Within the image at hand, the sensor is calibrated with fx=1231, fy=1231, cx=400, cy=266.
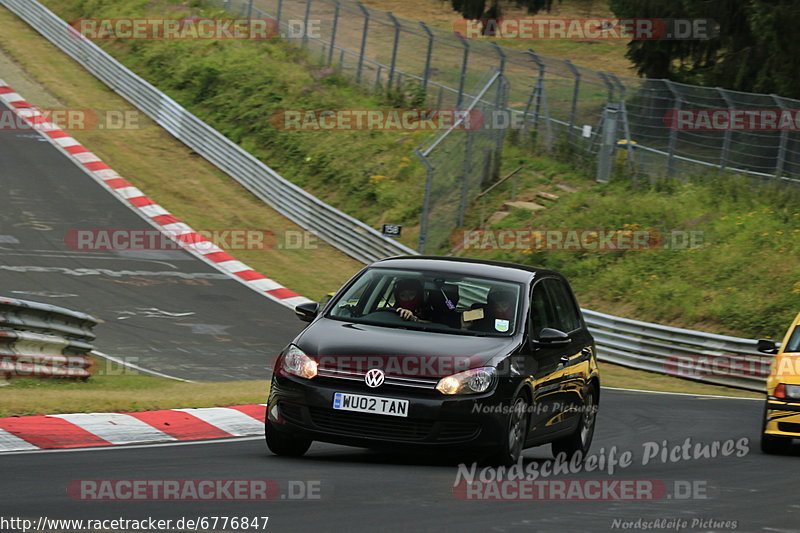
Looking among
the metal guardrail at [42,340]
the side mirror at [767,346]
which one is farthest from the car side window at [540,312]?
the metal guardrail at [42,340]

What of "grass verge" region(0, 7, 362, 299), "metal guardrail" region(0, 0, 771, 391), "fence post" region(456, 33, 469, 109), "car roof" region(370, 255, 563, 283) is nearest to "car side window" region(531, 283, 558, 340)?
Result: "car roof" region(370, 255, 563, 283)

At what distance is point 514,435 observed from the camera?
8492 mm

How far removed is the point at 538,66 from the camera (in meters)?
30.5

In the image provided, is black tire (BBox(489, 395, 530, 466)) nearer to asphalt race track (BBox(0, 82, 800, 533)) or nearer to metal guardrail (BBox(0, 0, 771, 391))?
asphalt race track (BBox(0, 82, 800, 533))

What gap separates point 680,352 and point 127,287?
33.2ft

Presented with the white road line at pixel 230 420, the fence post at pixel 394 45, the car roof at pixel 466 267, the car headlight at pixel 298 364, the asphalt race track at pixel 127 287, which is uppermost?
the fence post at pixel 394 45

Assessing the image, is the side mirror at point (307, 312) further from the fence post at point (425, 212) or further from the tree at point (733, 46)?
the tree at point (733, 46)

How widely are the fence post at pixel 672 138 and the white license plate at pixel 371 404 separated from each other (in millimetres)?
20532

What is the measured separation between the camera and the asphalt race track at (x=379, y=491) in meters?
6.29

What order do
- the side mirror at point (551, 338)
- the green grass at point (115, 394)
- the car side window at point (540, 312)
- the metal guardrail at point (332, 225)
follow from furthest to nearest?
the metal guardrail at point (332, 225) < the green grass at point (115, 394) < the car side window at point (540, 312) < the side mirror at point (551, 338)

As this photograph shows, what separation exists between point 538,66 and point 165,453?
76.5 feet

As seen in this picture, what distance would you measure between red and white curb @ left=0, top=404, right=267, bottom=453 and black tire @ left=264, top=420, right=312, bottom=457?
45.0 inches

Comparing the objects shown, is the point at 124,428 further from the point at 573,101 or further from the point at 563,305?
the point at 573,101

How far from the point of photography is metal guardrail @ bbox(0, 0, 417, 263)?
29234 millimetres
